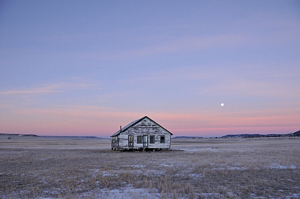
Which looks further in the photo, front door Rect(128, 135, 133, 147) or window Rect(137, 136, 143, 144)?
window Rect(137, 136, 143, 144)

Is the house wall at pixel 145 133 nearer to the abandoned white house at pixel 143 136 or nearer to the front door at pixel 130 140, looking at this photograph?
the abandoned white house at pixel 143 136

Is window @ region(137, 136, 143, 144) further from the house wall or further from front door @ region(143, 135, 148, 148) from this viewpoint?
front door @ region(143, 135, 148, 148)

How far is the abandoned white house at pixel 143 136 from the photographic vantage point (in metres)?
37.6

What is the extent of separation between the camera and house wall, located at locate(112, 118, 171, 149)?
3756 cm

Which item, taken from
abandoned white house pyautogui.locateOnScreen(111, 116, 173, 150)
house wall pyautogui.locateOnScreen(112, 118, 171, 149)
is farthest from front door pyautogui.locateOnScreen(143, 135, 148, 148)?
house wall pyautogui.locateOnScreen(112, 118, 171, 149)

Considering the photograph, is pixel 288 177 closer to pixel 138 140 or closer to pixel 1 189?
pixel 1 189

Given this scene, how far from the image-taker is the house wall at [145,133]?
1479 inches

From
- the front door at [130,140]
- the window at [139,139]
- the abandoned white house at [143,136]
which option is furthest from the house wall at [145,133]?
the front door at [130,140]

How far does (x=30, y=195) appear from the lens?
976 cm

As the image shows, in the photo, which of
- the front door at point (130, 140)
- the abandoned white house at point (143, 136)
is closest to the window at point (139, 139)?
the abandoned white house at point (143, 136)

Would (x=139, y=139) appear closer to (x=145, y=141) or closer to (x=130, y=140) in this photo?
(x=145, y=141)

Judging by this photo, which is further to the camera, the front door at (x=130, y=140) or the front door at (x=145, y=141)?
the front door at (x=145, y=141)

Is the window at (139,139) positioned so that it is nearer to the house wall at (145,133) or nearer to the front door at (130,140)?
the house wall at (145,133)

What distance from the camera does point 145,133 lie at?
125 feet
